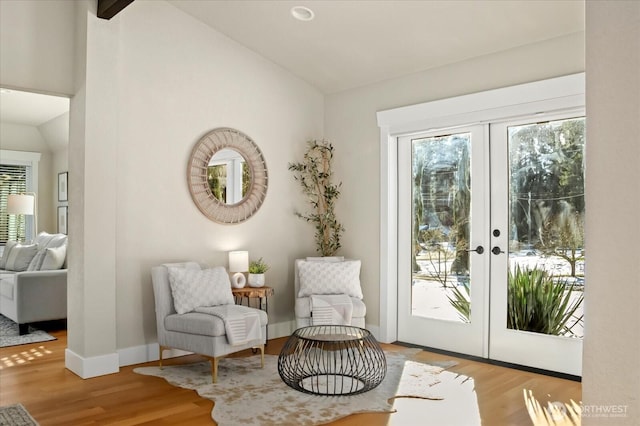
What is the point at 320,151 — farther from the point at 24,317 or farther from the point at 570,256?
the point at 24,317

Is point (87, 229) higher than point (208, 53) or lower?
lower

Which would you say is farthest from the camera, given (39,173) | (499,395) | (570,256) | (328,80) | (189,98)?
(39,173)

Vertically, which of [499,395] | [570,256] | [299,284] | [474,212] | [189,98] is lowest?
[499,395]

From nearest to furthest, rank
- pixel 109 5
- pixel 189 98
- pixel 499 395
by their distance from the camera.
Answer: pixel 499 395 → pixel 109 5 → pixel 189 98

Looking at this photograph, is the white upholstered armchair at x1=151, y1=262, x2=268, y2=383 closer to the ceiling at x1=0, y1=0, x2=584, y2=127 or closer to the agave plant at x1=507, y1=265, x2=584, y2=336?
the agave plant at x1=507, y1=265, x2=584, y2=336

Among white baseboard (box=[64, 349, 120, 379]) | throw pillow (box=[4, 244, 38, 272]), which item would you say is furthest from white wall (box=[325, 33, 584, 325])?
throw pillow (box=[4, 244, 38, 272])

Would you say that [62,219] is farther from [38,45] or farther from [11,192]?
[38,45]

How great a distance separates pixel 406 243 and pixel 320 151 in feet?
4.62

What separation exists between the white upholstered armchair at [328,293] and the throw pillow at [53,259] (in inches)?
106

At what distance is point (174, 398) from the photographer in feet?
11.2

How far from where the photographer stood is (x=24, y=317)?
5312 millimetres

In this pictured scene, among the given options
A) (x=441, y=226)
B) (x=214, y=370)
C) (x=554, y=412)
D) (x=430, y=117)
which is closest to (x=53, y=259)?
(x=214, y=370)

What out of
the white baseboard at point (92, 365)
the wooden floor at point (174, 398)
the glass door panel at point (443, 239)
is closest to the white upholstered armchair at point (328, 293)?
the glass door panel at point (443, 239)

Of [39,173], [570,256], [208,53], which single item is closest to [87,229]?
[208,53]
